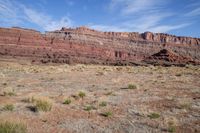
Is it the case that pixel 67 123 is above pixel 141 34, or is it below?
below

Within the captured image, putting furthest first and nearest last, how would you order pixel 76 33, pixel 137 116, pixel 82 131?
pixel 76 33
pixel 137 116
pixel 82 131

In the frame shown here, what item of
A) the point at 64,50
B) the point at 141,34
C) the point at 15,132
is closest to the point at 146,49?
the point at 141,34

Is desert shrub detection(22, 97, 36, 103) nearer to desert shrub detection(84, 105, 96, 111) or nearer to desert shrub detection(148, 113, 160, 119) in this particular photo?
desert shrub detection(84, 105, 96, 111)

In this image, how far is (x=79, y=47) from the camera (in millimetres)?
99438

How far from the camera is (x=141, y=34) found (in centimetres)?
15788

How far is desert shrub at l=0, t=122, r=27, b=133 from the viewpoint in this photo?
6.84 m

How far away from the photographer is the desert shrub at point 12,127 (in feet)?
22.4

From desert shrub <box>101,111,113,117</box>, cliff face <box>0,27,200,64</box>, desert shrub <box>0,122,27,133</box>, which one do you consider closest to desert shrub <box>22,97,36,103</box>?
desert shrub <box>101,111,113,117</box>

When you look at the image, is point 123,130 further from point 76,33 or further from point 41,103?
point 76,33

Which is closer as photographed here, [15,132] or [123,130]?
[15,132]

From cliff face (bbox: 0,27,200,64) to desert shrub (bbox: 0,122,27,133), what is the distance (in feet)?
202

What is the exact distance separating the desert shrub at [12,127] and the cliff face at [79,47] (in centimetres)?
6142

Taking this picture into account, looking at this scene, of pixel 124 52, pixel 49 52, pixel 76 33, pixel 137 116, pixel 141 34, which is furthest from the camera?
pixel 141 34

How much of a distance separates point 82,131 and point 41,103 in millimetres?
3228
